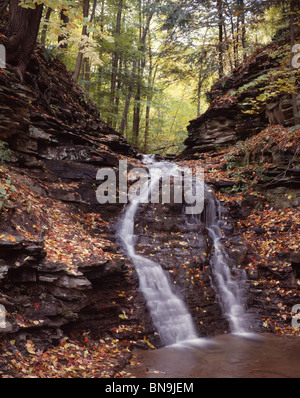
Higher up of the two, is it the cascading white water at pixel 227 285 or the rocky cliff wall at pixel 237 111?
the rocky cliff wall at pixel 237 111

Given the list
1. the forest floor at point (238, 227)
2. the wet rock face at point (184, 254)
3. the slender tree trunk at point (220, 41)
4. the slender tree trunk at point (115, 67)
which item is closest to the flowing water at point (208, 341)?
the wet rock face at point (184, 254)

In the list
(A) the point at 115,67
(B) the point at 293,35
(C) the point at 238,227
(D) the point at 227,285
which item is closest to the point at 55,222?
(D) the point at 227,285

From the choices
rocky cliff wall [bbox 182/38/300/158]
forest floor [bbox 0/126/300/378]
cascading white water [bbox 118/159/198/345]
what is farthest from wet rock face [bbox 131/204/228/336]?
rocky cliff wall [bbox 182/38/300/158]

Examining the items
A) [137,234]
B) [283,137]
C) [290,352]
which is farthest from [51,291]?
[283,137]

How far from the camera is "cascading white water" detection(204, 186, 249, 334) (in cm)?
687

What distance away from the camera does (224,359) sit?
5020 mm

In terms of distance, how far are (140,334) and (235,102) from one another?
11766mm

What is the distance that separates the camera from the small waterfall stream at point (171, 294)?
6211mm

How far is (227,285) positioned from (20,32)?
9287 mm

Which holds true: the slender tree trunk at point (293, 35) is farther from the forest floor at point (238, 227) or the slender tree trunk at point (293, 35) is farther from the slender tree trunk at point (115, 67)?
the slender tree trunk at point (115, 67)

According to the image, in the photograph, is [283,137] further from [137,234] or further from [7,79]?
[7,79]

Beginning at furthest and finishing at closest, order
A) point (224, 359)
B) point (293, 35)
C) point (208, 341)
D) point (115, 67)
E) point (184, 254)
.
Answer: point (115, 67) < point (293, 35) < point (184, 254) < point (208, 341) < point (224, 359)

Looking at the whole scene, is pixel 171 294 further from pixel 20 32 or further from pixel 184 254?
pixel 20 32

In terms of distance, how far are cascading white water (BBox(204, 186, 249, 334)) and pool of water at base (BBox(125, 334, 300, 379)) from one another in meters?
0.54
